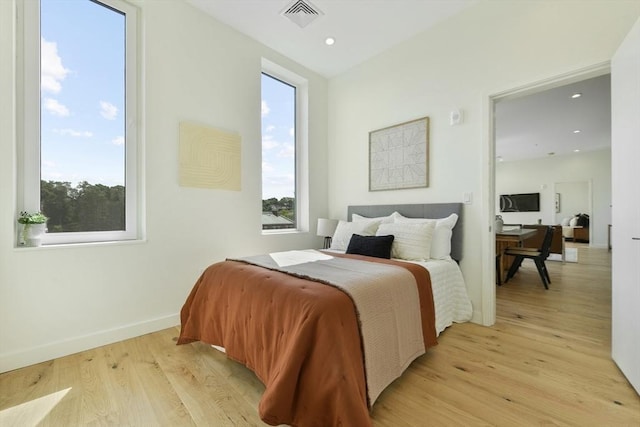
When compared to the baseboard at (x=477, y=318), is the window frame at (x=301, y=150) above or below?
above

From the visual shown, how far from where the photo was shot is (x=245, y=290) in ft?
5.67

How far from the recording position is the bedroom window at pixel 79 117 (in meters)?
1.97

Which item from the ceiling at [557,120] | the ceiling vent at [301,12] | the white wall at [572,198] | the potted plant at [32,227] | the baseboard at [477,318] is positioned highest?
the ceiling vent at [301,12]

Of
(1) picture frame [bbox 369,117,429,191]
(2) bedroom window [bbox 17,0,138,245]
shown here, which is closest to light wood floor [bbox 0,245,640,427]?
(2) bedroom window [bbox 17,0,138,245]

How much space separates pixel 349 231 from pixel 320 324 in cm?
191

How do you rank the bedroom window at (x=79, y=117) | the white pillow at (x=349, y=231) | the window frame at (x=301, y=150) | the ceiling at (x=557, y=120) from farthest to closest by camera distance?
the ceiling at (x=557, y=120)
the window frame at (x=301, y=150)
the white pillow at (x=349, y=231)
the bedroom window at (x=79, y=117)

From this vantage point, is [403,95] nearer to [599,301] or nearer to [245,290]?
[245,290]

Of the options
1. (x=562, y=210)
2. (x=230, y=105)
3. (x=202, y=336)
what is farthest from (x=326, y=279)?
(x=562, y=210)

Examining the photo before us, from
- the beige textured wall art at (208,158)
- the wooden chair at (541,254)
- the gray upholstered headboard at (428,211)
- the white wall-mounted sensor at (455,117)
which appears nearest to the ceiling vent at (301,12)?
the beige textured wall art at (208,158)

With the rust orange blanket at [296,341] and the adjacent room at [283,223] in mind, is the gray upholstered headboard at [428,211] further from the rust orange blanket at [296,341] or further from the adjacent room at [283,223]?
the rust orange blanket at [296,341]

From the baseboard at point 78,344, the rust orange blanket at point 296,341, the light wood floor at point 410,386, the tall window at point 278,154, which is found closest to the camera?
the rust orange blanket at point 296,341

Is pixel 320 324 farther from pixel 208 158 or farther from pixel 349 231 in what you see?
pixel 208 158

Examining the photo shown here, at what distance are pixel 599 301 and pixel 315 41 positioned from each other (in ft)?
14.6

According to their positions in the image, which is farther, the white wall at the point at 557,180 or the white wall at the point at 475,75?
the white wall at the point at 557,180
